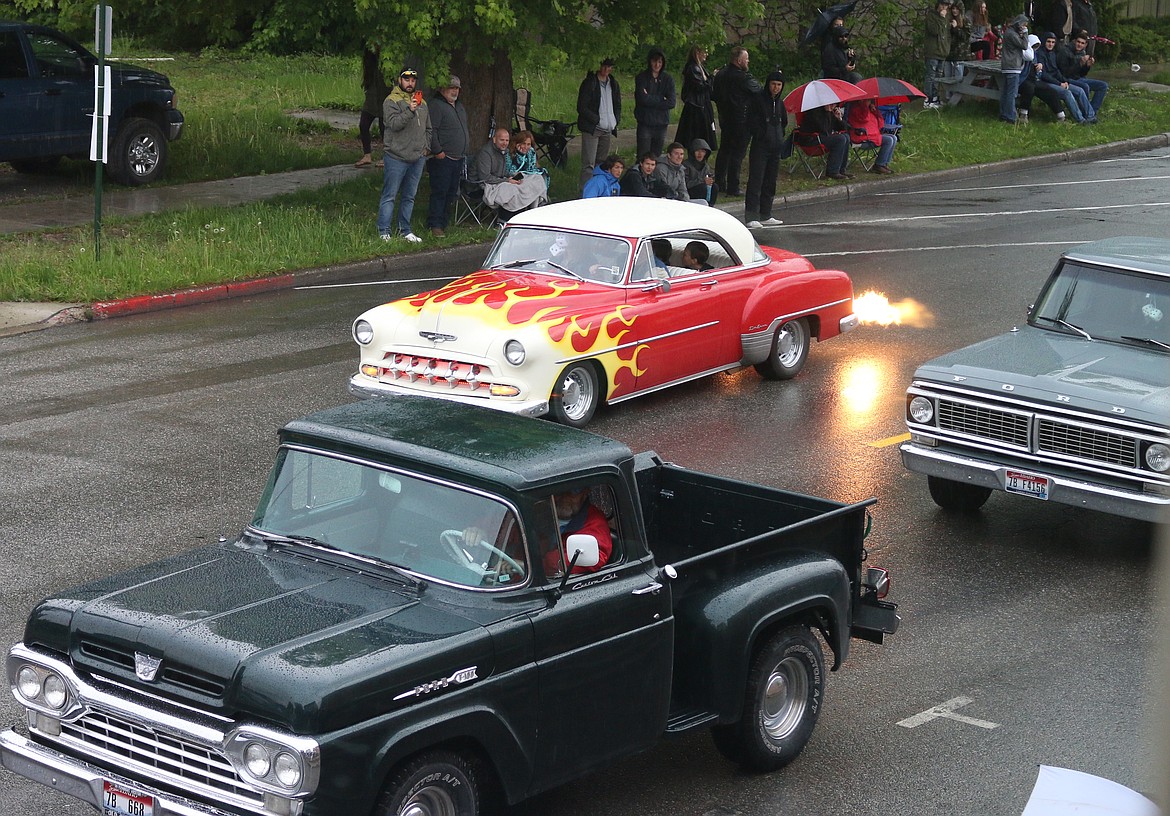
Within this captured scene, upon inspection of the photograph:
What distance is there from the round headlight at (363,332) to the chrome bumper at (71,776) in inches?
257

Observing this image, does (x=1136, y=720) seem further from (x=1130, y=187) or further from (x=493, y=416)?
(x=1130, y=187)

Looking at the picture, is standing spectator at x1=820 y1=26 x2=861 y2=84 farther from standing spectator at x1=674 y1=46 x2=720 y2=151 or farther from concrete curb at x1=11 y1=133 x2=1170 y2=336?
standing spectator at x1=674 y1=46 x2=720 y2=151

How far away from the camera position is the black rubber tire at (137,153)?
22.1m

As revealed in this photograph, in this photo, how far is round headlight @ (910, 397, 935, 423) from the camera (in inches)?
401

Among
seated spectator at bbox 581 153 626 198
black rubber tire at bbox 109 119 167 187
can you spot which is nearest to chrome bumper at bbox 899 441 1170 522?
seated spectator at bbox 581 153 626 198

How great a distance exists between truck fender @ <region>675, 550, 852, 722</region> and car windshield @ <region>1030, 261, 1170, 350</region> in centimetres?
480

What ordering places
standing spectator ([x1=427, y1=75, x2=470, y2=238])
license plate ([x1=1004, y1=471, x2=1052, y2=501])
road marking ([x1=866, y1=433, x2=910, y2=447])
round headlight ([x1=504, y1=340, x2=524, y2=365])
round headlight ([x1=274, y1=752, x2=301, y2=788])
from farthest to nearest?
1. standing spectator ([x1=427, y1=75, x2=470, y2=238])
2. road marking ([x1=866, y1=433, x2=910, y2=447])
3. round headlight ([x1=504, y1=340, x2=524, y2=365])
4. license plate ([x1=1004, y1=471, x2=1052, y2=501])
5. round headlight ([x1=274, y1=752, x2=301, y2=788])

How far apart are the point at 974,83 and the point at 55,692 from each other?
2992 cm

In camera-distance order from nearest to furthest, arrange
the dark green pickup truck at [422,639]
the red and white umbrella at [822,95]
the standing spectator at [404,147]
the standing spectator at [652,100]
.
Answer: the dark green pickup truck at [422,639] < the standing spectator at [404,147] < the standing spectator at [652,100] < the red and white umbrella at [822,95]

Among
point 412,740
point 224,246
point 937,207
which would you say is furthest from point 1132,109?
point 412,740

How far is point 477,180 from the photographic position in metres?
20.1

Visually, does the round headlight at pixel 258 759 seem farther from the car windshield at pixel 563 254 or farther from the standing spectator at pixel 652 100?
the standing spectator at pixel 652 100

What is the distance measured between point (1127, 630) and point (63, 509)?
6539 mm

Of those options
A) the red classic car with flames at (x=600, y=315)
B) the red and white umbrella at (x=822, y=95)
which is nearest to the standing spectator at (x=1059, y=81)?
the red and white umbrella at (x=822, y=95)
